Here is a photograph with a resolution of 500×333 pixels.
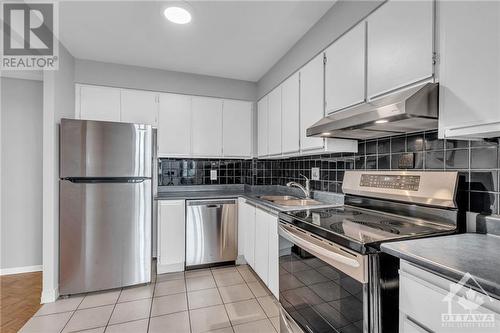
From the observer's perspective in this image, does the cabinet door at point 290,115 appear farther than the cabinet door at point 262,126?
No

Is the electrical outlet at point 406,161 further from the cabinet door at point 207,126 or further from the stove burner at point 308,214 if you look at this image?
the cabinet door at point 207,126

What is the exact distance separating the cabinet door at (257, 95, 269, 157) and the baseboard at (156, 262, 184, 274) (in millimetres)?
1685

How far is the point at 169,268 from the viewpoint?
280 cm

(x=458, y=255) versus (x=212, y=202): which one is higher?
(x=458, y=255)

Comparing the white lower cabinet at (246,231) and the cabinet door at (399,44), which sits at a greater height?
the cabinet door at (399,44)

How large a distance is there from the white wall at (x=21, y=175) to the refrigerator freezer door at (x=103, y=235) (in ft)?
3.19

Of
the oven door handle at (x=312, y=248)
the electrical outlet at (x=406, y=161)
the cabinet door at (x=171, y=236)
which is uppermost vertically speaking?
the electrical outlet at (x=406, y=161)

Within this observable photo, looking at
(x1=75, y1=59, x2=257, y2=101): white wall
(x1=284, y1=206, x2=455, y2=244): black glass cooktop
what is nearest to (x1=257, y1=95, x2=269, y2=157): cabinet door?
(x1=75, y1=59, x2=257, y2=101): white wall

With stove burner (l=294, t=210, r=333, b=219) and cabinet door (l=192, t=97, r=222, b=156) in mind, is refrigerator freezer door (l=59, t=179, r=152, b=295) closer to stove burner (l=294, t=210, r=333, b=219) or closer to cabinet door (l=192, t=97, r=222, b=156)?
cabinet door (l=192, t=97, r=222, b=156)

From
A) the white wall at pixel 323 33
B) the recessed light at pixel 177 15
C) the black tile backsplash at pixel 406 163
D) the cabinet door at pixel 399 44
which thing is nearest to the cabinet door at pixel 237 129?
the black tile backsplash at pixel 406 163

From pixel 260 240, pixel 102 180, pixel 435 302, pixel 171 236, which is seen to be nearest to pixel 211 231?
pixel 171 236

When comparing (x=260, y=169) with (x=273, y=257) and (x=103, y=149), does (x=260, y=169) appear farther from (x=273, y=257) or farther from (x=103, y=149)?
(x=103, y=149)

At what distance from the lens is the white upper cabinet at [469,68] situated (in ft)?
3.13

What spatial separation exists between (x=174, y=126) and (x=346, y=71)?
7.14 ft
